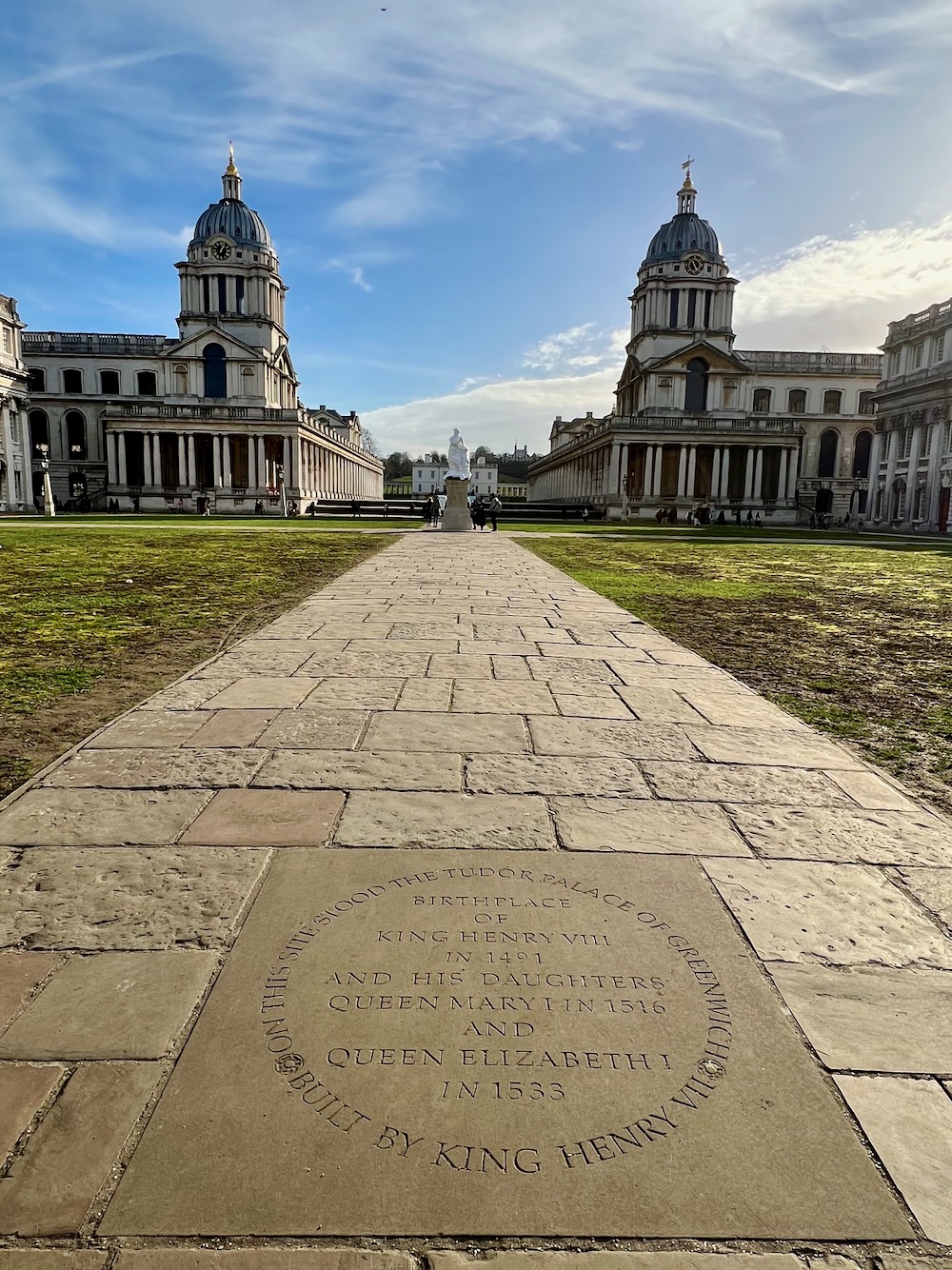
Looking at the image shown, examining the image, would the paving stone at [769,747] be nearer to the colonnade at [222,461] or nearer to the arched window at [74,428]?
the colonnade at [222,461]

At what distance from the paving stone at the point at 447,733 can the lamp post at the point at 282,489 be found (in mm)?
55051

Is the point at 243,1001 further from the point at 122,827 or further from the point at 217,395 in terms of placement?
the point at 217,395

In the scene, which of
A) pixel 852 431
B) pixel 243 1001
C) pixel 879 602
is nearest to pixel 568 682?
pixel 243 1001

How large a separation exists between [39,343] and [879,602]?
82.6m

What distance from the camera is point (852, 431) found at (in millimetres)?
77625

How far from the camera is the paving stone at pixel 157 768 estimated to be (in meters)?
3.85

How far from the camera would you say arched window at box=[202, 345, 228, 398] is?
70.1m

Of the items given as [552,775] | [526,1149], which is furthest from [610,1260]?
[552,775]

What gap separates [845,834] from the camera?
11.2ft

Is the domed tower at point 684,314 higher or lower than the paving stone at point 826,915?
higher

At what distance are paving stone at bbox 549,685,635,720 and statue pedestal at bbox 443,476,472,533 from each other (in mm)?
30108

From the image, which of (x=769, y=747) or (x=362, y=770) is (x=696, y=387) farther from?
(x=362, y=770)

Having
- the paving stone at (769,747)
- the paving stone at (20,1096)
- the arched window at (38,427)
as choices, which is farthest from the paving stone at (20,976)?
the arched window at (38,427)

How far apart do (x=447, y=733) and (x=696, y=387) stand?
71188 mm
